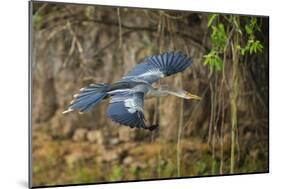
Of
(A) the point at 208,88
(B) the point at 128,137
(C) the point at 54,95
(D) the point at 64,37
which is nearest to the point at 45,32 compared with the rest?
(D) the point at 64,37

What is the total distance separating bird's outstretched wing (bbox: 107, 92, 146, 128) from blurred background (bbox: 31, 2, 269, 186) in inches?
1.8

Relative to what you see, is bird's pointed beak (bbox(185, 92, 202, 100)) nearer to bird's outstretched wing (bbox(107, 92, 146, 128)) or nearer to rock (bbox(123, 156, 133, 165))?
bird's outstretched wing (bbox(107, 92, 146, 128))

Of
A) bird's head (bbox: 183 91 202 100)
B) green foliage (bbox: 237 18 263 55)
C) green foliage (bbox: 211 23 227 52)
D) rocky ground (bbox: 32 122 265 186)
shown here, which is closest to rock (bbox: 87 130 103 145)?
rocky ground (bbox: 32 122 265 186)

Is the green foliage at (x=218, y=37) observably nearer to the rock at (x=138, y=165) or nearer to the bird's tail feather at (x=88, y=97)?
the bird's tail feather at (x=88, y=97)

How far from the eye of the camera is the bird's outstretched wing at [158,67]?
130 inches

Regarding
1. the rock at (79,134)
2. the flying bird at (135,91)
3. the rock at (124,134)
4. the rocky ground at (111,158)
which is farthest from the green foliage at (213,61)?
the rock at (79,134)

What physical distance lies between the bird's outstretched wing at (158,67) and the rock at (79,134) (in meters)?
0.42

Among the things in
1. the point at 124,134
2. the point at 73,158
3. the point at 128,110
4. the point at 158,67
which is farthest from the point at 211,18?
the point at 73,158

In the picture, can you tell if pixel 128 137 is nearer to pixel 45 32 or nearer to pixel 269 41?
pixel 45 32

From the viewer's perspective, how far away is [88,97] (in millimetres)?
3188

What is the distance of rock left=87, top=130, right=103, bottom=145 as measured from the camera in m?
3.18

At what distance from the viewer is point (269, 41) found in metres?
3.65

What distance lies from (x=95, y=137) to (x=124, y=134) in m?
0.19

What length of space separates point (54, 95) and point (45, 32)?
14.9 inches
